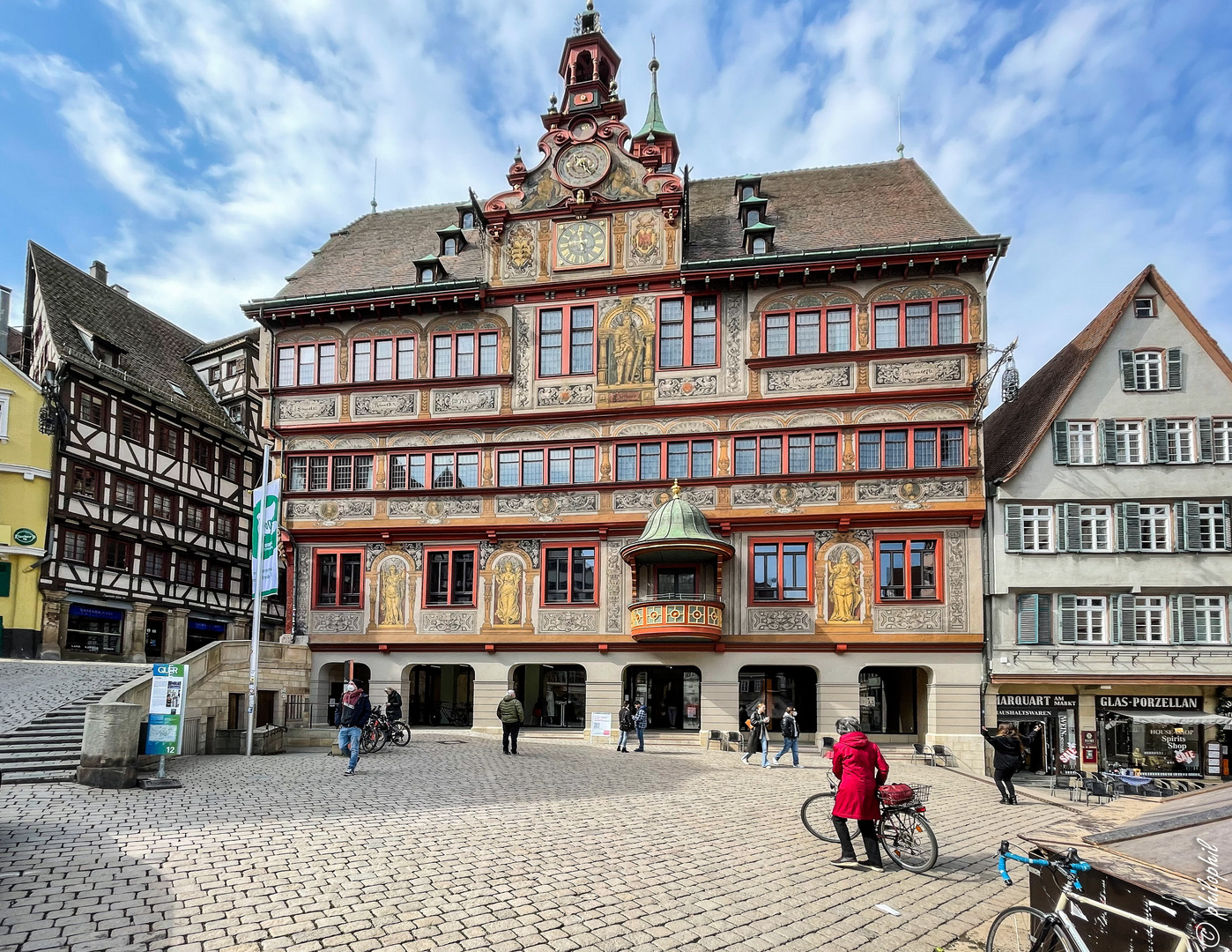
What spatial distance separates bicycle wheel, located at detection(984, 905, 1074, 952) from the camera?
6.37 m

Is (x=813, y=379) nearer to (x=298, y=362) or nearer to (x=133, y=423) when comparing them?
(x=298, y=362)

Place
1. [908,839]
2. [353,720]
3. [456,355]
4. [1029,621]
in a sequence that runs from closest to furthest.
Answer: [908,839] → [353,720] → [1029,621] → [456,355]

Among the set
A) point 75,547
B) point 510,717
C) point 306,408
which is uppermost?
point 306,408

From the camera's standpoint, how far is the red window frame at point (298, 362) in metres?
35.0

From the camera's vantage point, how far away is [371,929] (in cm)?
816

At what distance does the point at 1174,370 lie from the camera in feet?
98.7

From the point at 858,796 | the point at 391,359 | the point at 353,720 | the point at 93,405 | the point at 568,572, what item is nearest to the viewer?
the point at 858,796

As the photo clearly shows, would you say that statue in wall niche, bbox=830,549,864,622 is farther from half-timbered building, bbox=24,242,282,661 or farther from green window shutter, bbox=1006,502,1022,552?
half-timbered building, bbox=24,242,282,661

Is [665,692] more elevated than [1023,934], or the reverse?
[1023,934]

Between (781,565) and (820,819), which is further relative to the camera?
(781,565)

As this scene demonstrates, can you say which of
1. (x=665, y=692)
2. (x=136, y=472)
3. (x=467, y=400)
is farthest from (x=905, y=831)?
(x=136, y=472)

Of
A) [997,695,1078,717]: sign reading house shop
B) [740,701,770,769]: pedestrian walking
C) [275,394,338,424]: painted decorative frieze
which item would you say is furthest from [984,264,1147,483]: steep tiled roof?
[275,394,338,424]: painted decorative frieze

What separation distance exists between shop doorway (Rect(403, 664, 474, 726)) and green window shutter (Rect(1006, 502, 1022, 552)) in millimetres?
20829

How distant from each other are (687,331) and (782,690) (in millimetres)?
13826
